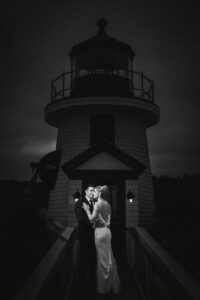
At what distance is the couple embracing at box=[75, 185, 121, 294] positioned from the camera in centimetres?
831

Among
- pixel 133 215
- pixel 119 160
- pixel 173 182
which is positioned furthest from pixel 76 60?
pixel 173 182

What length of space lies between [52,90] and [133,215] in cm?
812

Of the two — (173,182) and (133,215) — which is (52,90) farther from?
(173,182)

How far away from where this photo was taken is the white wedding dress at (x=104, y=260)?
8.26 meters

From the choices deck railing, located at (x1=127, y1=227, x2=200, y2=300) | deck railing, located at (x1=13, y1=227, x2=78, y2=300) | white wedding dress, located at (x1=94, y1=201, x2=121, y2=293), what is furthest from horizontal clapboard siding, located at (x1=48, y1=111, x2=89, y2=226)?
deck railing, located at (x1=13, y1=227, x2=78, y2=300)

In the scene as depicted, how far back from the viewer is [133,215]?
41.3ft

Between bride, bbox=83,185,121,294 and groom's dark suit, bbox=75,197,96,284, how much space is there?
85 centimetres

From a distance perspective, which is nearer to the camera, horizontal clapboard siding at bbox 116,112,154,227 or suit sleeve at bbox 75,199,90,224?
suit sleeve at bbox 75,199,90,224

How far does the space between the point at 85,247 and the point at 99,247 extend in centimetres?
107

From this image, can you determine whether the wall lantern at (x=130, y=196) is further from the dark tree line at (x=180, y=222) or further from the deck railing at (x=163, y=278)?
the deck railing at (x=163, y=278)

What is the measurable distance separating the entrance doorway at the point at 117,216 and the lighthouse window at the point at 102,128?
4.48 meters

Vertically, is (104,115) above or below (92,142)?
above

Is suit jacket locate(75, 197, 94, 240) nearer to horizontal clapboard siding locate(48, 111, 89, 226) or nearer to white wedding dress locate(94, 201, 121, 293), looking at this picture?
white wedding dress locate(94, 201, 121, 293)

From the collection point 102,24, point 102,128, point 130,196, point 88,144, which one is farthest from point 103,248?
point 102,24
